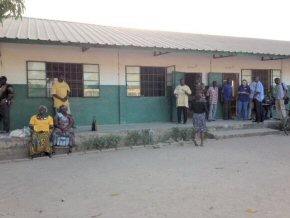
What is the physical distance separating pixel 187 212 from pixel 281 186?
6.32ft

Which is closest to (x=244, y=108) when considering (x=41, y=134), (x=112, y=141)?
(x=112, y=141)

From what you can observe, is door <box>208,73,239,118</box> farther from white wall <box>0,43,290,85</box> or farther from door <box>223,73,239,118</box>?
white wall <box>0,43,290,85</box>

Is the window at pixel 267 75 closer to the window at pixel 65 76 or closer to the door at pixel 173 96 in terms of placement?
the door at pixel 173 96

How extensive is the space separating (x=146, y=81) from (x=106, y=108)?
5.86ft

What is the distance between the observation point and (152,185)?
5562mm

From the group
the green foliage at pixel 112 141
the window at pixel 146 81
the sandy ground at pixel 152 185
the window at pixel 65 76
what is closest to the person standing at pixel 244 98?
the window at pixel 146 81

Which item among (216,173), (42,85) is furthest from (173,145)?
(42,85)

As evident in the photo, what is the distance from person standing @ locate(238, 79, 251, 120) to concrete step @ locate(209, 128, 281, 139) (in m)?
1.24

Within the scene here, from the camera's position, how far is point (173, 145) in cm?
966

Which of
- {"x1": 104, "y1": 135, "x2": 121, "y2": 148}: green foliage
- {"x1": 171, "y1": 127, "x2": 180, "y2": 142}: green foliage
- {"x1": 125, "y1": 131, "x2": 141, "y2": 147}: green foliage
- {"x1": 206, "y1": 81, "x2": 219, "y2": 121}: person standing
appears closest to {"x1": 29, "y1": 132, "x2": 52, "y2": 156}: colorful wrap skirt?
{"x1": 104, "y1": 135, "x2": 121, "y2": 148}: green foliage

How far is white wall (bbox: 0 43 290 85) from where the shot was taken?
405 inches

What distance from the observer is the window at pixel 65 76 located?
419 inches

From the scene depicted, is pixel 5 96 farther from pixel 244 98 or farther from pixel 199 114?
pixel 244 98

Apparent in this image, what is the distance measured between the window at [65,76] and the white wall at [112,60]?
169mm
